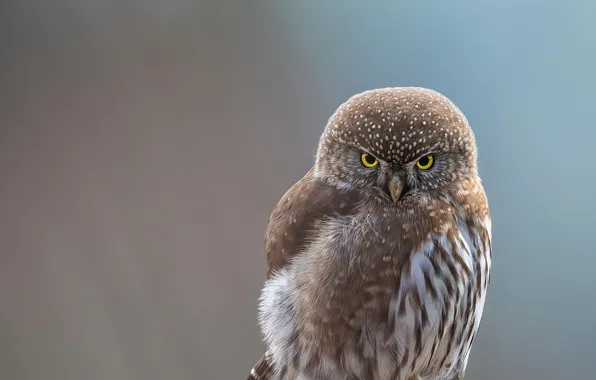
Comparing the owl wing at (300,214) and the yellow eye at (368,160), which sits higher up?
the yellow eye at (368,160)

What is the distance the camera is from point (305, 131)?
9.13 ft

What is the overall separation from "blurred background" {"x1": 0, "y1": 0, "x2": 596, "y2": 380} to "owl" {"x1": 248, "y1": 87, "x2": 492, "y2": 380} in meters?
1.16

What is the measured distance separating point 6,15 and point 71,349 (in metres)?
1.50

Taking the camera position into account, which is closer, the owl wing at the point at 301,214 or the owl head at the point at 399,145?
the owl head at the point at 399,145

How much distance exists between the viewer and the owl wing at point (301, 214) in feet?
4.71

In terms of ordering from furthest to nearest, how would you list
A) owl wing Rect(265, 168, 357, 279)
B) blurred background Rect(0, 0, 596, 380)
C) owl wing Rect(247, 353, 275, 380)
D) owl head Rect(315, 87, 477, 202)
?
1. blurred background Rect(0, 0, 596, 380)
2. owl wing Rect(247, 353, 275, 380)
3. owl wing Rect(265, 168, 357, 279)
4. owl head Rect(315, 87, 477, 202)

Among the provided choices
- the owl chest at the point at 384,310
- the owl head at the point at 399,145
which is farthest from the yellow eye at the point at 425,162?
the owl chest at the point at 384,310

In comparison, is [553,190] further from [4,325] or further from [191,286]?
[4,325]

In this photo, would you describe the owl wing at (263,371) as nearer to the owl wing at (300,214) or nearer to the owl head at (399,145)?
the owl wing at (300,214)

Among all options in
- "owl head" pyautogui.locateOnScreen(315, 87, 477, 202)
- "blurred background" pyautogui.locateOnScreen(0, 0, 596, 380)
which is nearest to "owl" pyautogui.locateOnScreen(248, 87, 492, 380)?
"owl head" pyautogui.locateOnScreen(315, 87, 477, 202)

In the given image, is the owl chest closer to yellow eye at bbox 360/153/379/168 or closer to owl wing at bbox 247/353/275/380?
owl wing at bbox 247/353/275/380

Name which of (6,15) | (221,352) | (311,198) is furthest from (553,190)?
(6,15)

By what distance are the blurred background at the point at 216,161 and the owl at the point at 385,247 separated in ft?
3.80

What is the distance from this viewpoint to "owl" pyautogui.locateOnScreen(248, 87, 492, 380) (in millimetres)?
1358
